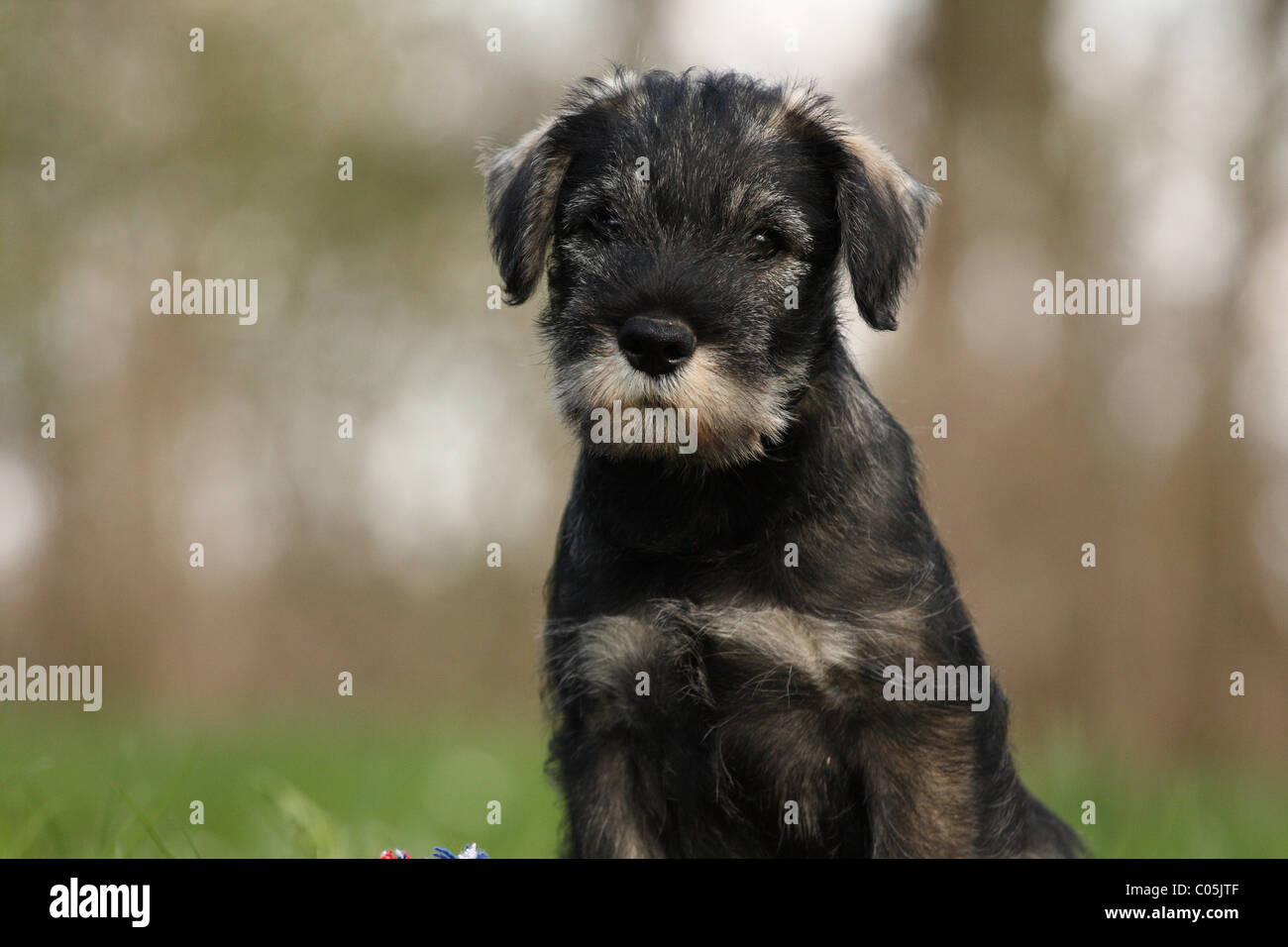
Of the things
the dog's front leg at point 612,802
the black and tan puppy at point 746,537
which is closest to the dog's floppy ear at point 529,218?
the black and tan puppy at point 746,537

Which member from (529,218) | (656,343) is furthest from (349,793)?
(656,343)

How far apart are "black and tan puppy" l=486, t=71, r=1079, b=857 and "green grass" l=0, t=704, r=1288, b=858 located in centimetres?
117

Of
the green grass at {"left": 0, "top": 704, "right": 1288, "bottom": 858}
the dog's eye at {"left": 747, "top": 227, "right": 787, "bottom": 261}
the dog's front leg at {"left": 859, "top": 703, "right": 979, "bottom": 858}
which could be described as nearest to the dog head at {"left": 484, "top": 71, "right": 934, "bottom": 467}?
the dog's eye at {"left": 747, "top": 227, "right": 787, "bottom": 261}

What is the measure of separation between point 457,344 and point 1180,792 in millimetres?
10791

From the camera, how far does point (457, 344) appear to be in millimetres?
15523

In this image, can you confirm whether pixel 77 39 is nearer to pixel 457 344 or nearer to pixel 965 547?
pixel 457 344

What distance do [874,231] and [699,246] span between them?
61 cm

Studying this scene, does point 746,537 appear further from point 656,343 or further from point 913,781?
point 913,781

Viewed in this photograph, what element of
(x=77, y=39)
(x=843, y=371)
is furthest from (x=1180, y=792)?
(x=77, y=39)

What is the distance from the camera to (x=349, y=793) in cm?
664

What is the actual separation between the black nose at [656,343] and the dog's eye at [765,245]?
441 mm

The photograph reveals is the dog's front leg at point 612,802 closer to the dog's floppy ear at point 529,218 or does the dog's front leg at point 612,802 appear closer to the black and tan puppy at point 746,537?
the black and tan puppy at point 746,537

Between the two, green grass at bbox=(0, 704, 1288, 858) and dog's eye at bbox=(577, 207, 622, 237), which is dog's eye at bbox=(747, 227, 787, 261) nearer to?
dog's eye at bbox=(577, 207, 622, 237)

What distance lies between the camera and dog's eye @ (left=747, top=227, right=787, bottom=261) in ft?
11.9
